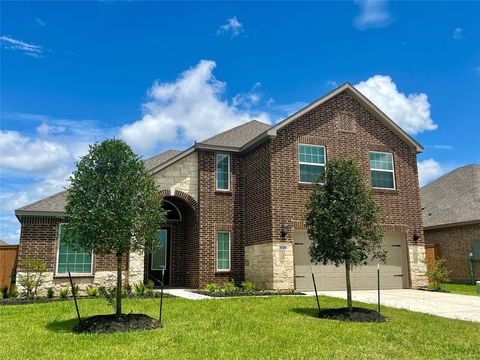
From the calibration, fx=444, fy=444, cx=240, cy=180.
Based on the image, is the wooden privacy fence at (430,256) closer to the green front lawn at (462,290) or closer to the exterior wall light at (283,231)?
the green front lawn at (462,290)

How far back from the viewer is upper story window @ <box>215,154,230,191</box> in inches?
731

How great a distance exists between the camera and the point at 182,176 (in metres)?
18.2

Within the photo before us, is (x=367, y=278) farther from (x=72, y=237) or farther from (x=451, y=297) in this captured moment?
(x=72, y=237)

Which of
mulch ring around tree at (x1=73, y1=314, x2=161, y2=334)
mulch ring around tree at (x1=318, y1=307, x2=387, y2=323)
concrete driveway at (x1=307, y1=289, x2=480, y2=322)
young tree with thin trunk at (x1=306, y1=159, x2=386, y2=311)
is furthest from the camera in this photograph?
concrete driveway at (x1=307, y1=289, x2=480, y2=322)

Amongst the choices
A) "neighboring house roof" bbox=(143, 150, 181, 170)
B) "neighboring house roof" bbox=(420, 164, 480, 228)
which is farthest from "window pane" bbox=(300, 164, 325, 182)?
"neighboring house roof" bbox=(420, 164, 480, 228)

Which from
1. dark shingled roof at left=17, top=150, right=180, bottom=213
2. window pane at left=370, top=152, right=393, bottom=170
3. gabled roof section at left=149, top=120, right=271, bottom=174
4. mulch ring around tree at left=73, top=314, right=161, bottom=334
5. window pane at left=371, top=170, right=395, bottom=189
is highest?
gabled roof section at left=149, top=120, right=271, bottom=174

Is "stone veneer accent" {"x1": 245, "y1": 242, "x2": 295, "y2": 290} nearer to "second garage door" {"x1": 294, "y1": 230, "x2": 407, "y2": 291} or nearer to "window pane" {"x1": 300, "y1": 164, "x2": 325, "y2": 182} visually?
"second garage door" {"x1": 294, "y1": 230, "x2": 407, "y2": 291}

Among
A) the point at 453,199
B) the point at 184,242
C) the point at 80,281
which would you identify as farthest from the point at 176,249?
the point at 453,199

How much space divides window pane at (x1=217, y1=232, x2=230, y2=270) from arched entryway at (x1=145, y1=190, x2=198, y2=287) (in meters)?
1.13

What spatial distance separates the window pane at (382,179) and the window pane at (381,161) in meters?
0.22

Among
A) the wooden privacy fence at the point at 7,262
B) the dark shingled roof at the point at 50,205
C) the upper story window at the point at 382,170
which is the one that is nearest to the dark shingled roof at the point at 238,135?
the upper story window at the point at 382,170

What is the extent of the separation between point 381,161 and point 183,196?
27.9 ft

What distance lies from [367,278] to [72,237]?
12257 mm

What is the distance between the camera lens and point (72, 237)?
935cm
